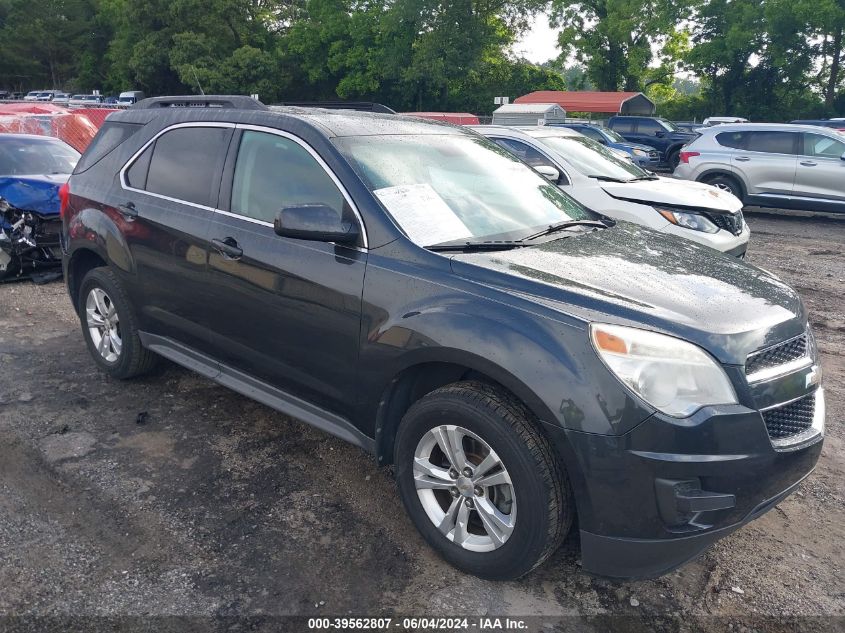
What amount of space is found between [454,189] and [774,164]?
11.1 metres

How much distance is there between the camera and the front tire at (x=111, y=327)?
14.9 ft

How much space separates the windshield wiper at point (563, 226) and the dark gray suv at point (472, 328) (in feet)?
0.09

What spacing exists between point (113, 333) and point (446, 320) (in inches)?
117

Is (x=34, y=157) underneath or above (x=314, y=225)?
underneath

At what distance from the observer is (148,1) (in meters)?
49.0

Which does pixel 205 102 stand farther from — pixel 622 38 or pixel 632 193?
pixel 622 38

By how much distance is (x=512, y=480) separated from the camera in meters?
2.64

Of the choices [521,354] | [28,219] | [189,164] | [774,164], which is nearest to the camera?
[521,354]

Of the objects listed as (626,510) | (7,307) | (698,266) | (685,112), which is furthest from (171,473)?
(685,112)

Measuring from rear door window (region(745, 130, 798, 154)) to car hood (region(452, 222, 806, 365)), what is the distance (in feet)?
35.2

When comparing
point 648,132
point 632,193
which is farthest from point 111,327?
point 648,132

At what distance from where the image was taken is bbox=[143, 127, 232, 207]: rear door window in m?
3.89

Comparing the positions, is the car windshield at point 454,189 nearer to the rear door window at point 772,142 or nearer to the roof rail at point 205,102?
the roof rail at point 205,102

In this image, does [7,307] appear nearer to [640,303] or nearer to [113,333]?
[113,333]
